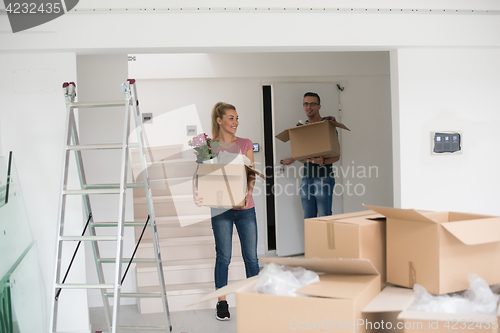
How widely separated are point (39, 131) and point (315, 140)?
6.78ft

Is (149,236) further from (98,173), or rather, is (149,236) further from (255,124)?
(255,124)

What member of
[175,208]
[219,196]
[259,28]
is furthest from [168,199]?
[259,28]

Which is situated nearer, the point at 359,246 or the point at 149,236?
the point at 359,246

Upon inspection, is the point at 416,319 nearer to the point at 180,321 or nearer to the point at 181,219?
the point at 180,321

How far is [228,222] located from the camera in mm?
2895

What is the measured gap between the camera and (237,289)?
4.60ft

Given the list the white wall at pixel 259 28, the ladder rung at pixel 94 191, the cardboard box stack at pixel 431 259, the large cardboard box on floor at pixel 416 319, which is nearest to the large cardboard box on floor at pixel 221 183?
the ladder rung at pixel 94 191

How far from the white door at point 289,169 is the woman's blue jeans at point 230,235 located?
1.54 meters

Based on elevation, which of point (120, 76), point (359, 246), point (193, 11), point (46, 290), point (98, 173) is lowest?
point (46, 290)

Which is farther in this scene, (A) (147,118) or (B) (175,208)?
(A) (147,118)

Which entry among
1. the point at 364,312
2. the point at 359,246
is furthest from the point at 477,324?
the point at 359,246

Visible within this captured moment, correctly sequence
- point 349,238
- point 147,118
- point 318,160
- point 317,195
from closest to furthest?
point 349,238 → point 318,160 → point 317,195 → point 147,118

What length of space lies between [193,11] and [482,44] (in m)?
1.89

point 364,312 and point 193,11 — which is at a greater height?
point 193,11
